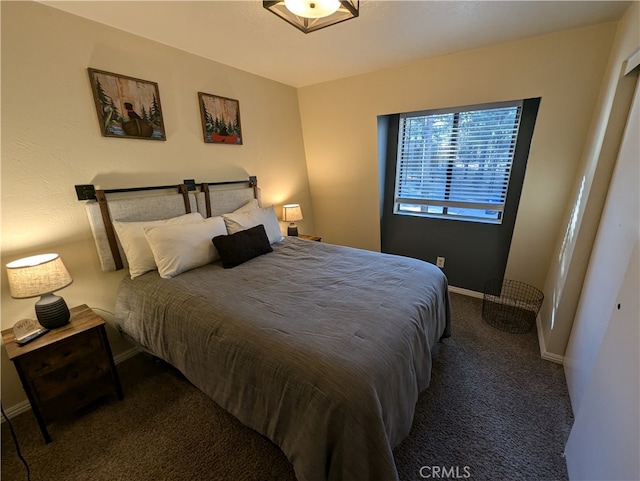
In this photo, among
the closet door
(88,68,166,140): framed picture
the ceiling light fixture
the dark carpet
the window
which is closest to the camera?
the closet door

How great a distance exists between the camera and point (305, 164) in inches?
145

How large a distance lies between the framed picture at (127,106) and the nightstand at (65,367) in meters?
1.34

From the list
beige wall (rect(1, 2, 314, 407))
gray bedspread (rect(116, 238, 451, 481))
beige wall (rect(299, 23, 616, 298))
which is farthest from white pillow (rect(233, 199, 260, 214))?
beige wall (rect(299, 23, 616, 298))

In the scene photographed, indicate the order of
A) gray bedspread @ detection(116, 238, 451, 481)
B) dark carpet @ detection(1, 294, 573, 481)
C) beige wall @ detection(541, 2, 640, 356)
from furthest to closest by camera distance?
1. beige wall @ detection(541, 2, 640, 356)
2. dark carpet @ detection(1, 294, 573, 481)
3. gray bedspread @ detection(116, 238, 451, 481)

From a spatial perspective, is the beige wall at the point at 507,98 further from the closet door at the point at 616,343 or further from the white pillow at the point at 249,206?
the white pillow at the point at 249,206

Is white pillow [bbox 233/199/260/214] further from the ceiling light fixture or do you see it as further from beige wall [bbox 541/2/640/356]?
beige wall [bbox 541/2/640/356]

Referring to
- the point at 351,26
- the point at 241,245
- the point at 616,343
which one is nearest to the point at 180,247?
the point at 241,245

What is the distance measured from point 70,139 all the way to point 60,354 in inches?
53.8

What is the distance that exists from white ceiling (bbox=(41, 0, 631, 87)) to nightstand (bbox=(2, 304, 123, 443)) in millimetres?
1978

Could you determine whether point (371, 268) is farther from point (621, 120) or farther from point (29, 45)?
point (29, 45)

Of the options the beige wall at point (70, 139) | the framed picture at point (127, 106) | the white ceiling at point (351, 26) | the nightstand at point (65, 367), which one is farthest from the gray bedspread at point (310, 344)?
the white ceiling at point (351, 26)

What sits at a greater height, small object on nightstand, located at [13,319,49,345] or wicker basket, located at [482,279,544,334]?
small object on nightstand, located at [13,319,49,345]

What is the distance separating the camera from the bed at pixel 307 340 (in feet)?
3.30

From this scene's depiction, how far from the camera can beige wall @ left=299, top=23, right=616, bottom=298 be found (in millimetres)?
2002
